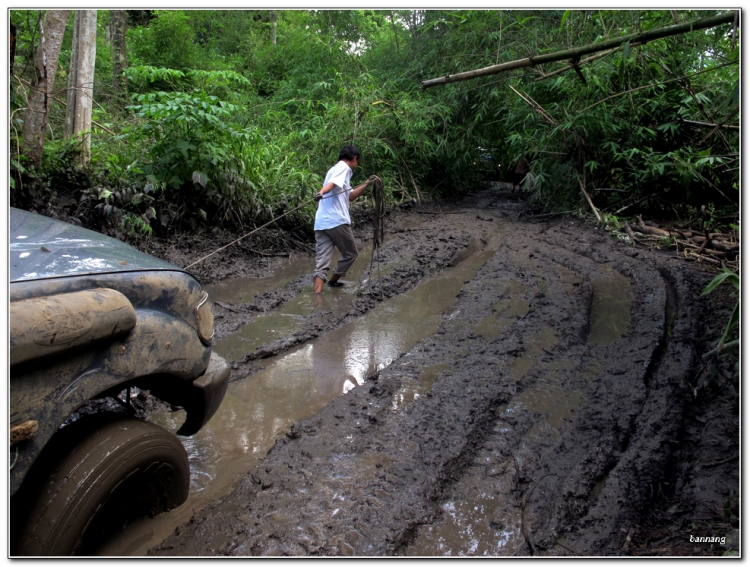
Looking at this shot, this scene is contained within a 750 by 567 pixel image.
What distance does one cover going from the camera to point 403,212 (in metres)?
10.8

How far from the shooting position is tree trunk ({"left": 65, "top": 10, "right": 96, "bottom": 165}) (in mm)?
6086

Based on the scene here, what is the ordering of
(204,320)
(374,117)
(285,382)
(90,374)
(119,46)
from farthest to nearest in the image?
1. (119,46)
2. (374,117)
3. (285,382)
4. (204,320)
5. (90,374)

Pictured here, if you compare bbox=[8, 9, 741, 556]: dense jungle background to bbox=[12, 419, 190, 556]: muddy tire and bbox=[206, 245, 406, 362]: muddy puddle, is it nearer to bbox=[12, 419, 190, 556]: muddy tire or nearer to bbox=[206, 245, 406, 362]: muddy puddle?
bbox=[206, 245, 406, 362]: muddy puddle

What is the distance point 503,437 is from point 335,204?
3.37m

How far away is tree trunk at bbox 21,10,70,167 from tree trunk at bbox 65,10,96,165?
0.47m

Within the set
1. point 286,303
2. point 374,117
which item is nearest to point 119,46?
point 374,117

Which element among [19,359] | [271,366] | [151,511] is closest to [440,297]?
[271,366]

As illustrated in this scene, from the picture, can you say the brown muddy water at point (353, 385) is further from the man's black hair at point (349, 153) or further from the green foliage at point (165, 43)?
the green foliage at point (165, 43)

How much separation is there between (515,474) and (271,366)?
2.03m

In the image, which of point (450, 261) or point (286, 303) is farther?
point (450, 261)

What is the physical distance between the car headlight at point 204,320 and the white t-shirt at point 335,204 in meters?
3.51

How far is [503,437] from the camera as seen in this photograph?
3.01 meters

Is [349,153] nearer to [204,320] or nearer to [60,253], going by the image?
[204,320]

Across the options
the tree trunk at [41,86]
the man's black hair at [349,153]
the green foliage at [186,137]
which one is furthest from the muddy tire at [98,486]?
the tree trunk at [41,86]
